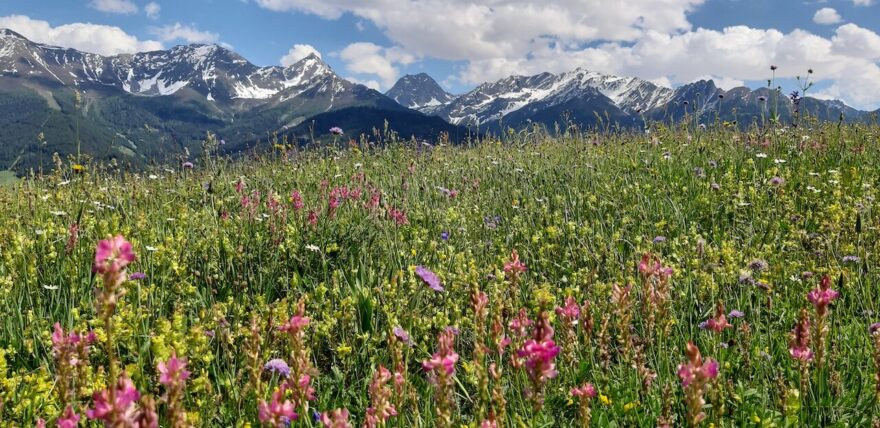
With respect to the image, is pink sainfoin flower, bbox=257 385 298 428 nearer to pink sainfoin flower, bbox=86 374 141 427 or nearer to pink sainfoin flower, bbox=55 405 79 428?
pink sainfoin flower, bbox=86 374 141 427

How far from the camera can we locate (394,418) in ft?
8.04

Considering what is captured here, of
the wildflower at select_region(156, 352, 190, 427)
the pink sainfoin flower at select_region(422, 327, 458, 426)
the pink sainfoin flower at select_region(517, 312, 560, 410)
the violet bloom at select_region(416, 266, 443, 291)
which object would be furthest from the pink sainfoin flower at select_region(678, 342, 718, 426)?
the violet bloom at select_region(416, 266, 443, 291)

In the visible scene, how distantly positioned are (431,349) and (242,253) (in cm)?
168

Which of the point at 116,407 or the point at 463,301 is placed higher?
the point at 116,407

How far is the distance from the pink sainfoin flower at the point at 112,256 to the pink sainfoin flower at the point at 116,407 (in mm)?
226

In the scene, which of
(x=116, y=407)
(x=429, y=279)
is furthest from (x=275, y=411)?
(x=429, y=279)

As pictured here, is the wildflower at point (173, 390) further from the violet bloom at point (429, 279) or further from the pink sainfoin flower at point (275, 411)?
the violet bloom at point (429, 279)

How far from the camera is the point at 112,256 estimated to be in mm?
1141

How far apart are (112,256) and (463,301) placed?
2.72 m

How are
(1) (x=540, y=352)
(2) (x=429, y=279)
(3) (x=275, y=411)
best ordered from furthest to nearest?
1. (2) (x=429, y=279)
2. (1) (x=540, y=352)
3. (3) (x=275, y=411)

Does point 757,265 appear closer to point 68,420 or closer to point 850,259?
point 850,259

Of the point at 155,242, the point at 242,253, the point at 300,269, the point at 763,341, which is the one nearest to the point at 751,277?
the point at 763,341

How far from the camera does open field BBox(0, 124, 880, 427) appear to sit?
1.76 metres

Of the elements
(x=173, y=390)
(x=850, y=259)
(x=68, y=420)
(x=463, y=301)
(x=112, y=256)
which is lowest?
(x=463, y=301)
